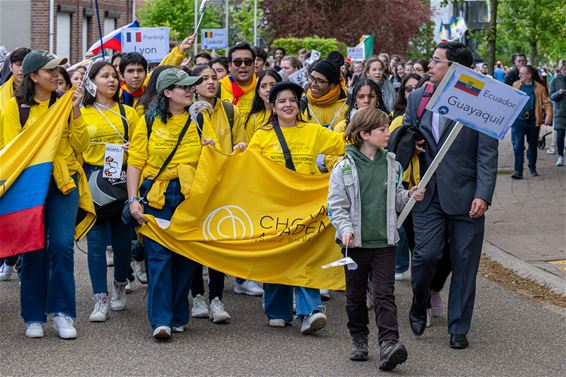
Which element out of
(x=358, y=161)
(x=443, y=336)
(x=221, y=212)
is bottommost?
(x=443, y=336)

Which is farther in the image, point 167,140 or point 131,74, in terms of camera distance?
point 131,74

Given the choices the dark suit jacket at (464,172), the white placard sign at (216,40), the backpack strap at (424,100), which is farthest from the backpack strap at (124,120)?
the white placard sign at (216,40)

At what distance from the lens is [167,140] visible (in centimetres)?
853

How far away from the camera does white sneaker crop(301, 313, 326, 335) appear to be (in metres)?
8.34

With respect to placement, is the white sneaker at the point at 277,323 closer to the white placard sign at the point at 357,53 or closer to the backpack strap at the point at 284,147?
the backpack strap at the point at 284,147

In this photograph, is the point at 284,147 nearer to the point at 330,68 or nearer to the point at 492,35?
the point at 330,68

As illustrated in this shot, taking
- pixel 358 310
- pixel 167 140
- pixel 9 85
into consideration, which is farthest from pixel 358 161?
pixel 9 85

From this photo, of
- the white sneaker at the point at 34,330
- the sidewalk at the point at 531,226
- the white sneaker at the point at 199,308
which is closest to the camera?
the white sneaker at the point at 34,330

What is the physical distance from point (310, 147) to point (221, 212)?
33.0 inches

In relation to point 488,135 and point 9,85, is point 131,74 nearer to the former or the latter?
point 9,85

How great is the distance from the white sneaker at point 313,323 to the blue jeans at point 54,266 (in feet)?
5.41

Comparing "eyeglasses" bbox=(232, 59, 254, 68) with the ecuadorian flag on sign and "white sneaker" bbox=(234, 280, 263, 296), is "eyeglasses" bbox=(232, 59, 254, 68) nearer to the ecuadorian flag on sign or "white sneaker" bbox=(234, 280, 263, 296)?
"white sneaker" bbox=(234, 280, 263, 296)

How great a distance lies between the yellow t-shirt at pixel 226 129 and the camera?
974 centimetres

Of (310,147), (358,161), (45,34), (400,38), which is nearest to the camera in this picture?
(358,161)
